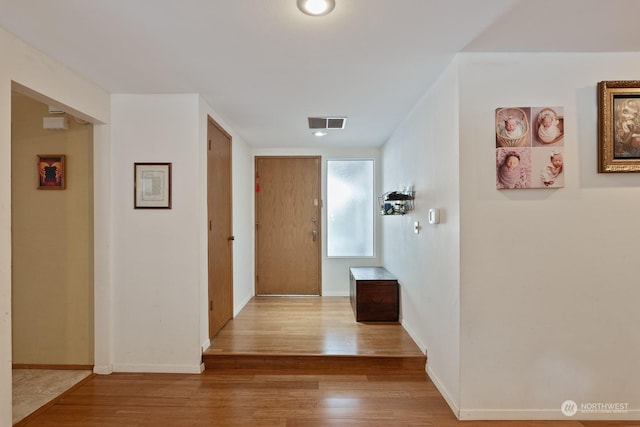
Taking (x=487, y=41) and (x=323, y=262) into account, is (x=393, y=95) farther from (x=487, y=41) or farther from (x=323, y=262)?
(x=323, y=262)

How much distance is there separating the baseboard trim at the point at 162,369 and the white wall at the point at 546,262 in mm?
2105

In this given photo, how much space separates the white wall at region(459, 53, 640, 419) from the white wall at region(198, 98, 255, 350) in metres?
2.13

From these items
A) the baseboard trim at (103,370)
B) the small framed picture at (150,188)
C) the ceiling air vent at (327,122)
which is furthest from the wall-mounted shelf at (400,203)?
the baseboard trim at (103,370)

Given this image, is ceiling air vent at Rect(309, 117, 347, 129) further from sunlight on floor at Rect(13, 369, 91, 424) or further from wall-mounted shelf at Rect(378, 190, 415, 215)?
sunlight on floor at Rect(13, 369, 91, 424)

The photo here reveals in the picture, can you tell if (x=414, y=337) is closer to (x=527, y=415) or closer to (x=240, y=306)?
(x=527, y=415)

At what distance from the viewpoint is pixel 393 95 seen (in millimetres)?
2916

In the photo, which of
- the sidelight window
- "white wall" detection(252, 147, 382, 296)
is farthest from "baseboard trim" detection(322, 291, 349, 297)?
the sidelight window

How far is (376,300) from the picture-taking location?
3.83 m

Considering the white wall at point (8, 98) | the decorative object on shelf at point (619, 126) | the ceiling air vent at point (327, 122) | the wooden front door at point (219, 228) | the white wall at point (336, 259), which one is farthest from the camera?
the white wall at point (336, 259)

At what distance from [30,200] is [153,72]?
1.67 m

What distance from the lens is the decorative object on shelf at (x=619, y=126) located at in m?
2.09

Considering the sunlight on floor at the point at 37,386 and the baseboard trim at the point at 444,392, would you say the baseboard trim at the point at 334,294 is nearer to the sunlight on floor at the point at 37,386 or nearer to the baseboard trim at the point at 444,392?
the baseboard trim at the point at 444,392

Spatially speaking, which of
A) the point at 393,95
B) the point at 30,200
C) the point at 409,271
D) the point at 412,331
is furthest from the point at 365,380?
the point at 30,200

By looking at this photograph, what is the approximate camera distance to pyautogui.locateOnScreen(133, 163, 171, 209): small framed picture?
9.39 feet
